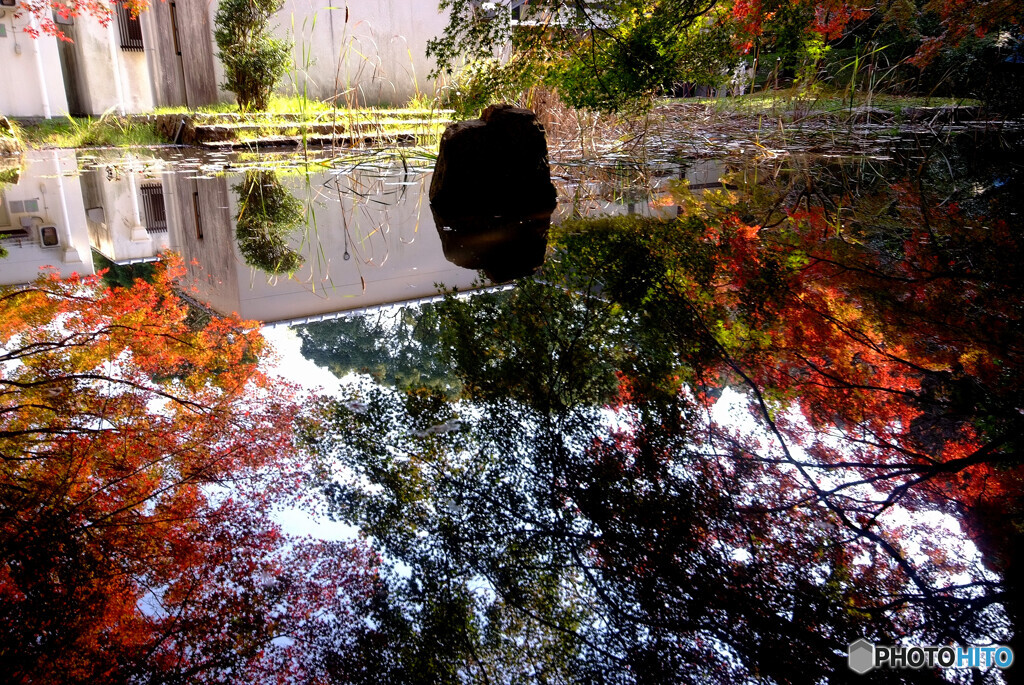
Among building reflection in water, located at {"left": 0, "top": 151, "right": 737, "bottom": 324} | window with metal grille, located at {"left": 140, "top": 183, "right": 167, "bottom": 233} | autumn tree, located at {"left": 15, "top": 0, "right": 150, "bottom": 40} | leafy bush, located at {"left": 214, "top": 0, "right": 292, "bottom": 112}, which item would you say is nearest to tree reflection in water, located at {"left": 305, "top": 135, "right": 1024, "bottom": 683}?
building reflection in water, located at {"left": 0, "top": 151, "right": 737, "bottom": 324}

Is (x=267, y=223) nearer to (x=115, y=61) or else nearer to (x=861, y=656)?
(x=861, y=656)

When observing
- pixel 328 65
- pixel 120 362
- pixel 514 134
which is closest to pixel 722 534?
pixel 120 362

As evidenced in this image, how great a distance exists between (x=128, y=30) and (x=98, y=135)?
4.06 m

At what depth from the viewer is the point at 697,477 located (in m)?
1.06

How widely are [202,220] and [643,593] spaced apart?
3.16 m

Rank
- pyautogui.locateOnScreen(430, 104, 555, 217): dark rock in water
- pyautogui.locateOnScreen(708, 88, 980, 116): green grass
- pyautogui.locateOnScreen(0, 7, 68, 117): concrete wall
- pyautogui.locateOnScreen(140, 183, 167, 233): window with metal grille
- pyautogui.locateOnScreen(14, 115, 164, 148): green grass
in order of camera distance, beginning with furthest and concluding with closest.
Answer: pyautogui.locateOnScreen(0, 7, 68, 117): concrete wall → pyautogui.locateOnScreen(14, 115, 164, 148): green grass → pyautogui.locateOnScreen(708, 88, 980, 116): green grass → pyautogui.locateOnScreen(430, 104, 555, 217): dark rock in water → pyautogui.locateOnScreen(140, 183, 167, 233): window with metal grille

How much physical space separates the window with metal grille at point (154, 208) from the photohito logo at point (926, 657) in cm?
319

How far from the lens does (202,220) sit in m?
3.33

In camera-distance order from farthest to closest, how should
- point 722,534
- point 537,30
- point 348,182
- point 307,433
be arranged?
point 348,182 → point 537,30 → point 307,433 → point 722,534

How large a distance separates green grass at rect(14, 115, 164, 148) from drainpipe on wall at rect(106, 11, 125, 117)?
2012mm

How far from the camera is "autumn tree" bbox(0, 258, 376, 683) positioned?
2.40ft

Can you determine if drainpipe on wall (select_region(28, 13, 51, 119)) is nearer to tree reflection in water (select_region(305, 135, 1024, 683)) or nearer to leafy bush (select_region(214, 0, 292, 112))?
leafy bush (select_region(214, 0, 292, 112))

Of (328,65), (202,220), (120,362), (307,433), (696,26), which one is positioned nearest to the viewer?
(307,433)

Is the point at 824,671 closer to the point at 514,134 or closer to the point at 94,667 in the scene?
the point at 94,667
